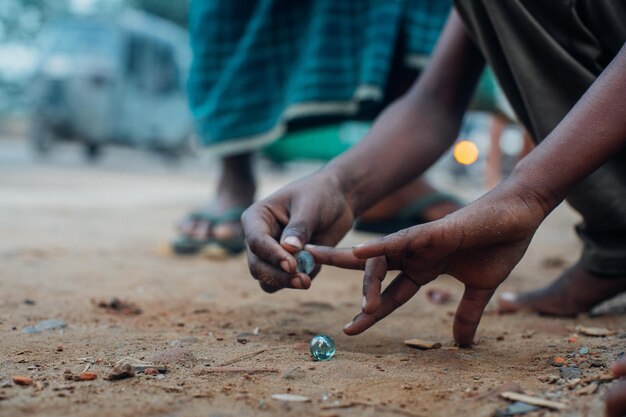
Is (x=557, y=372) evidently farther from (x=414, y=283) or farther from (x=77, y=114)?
(x=77, y=114)

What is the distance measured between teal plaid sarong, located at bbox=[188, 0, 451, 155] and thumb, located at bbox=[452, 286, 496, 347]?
1.32 metres

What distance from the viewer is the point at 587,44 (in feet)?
4.80

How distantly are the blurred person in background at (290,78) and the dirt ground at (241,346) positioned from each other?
35 cm

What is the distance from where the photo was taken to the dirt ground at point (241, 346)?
3.39 ft

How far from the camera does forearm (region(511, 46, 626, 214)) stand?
117 cm

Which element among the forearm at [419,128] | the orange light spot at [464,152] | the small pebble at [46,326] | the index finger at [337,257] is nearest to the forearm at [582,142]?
the index finger at [337,257]

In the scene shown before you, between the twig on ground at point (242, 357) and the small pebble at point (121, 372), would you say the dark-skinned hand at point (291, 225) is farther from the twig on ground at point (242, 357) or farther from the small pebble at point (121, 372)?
the small pebble at point (121, 372)

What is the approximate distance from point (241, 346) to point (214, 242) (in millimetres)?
1339

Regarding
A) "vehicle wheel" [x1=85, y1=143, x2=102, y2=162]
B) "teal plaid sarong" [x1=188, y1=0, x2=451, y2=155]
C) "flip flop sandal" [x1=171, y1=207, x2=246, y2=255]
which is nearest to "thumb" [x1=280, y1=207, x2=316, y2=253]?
"teal plaid sarong" [x1=188, y1=0, x2=451, y2=155]

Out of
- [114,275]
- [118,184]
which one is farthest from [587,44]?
[118,184]

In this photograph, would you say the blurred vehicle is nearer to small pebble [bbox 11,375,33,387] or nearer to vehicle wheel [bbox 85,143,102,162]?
vehicle wheel [bbox 85,143,102,162]

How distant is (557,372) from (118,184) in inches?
248

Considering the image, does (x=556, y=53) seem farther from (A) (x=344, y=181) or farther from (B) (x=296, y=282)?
(B) (x=296, y=282)

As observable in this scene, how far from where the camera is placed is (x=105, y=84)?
10.6 metres
